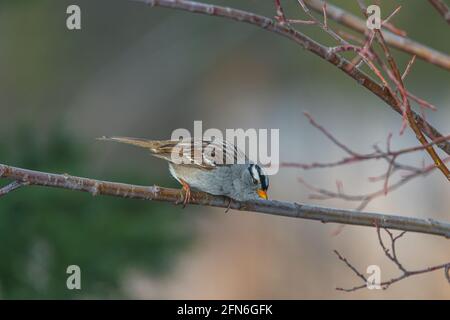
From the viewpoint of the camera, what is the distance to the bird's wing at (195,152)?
13.5 feet

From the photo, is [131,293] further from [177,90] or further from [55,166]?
[177,90]

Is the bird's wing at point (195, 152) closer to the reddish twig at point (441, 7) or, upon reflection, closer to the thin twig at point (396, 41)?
the thin twig at point (396, 41)

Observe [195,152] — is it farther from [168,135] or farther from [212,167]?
[168,135]

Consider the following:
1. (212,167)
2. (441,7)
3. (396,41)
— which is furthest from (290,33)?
(212,167)

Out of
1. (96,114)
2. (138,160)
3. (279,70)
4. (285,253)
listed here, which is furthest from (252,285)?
(279,70)

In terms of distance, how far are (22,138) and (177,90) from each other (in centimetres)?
553

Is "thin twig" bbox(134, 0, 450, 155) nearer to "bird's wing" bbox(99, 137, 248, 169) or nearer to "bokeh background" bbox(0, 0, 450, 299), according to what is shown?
"bird's wing" bbox(99, 137, 248, 169)

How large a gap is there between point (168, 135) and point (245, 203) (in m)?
8.45

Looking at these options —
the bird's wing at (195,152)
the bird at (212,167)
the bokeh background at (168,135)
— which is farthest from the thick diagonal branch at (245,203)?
the bokeh background at (168,135)

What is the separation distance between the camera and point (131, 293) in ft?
22.6

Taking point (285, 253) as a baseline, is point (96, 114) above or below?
above

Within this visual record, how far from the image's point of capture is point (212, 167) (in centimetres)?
408

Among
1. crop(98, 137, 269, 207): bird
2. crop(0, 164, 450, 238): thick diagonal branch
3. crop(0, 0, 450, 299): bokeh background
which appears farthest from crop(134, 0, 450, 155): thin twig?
crop(0, 0, 450, 299): bokeh background

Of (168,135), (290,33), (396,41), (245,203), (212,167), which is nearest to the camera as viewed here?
(290,33)
